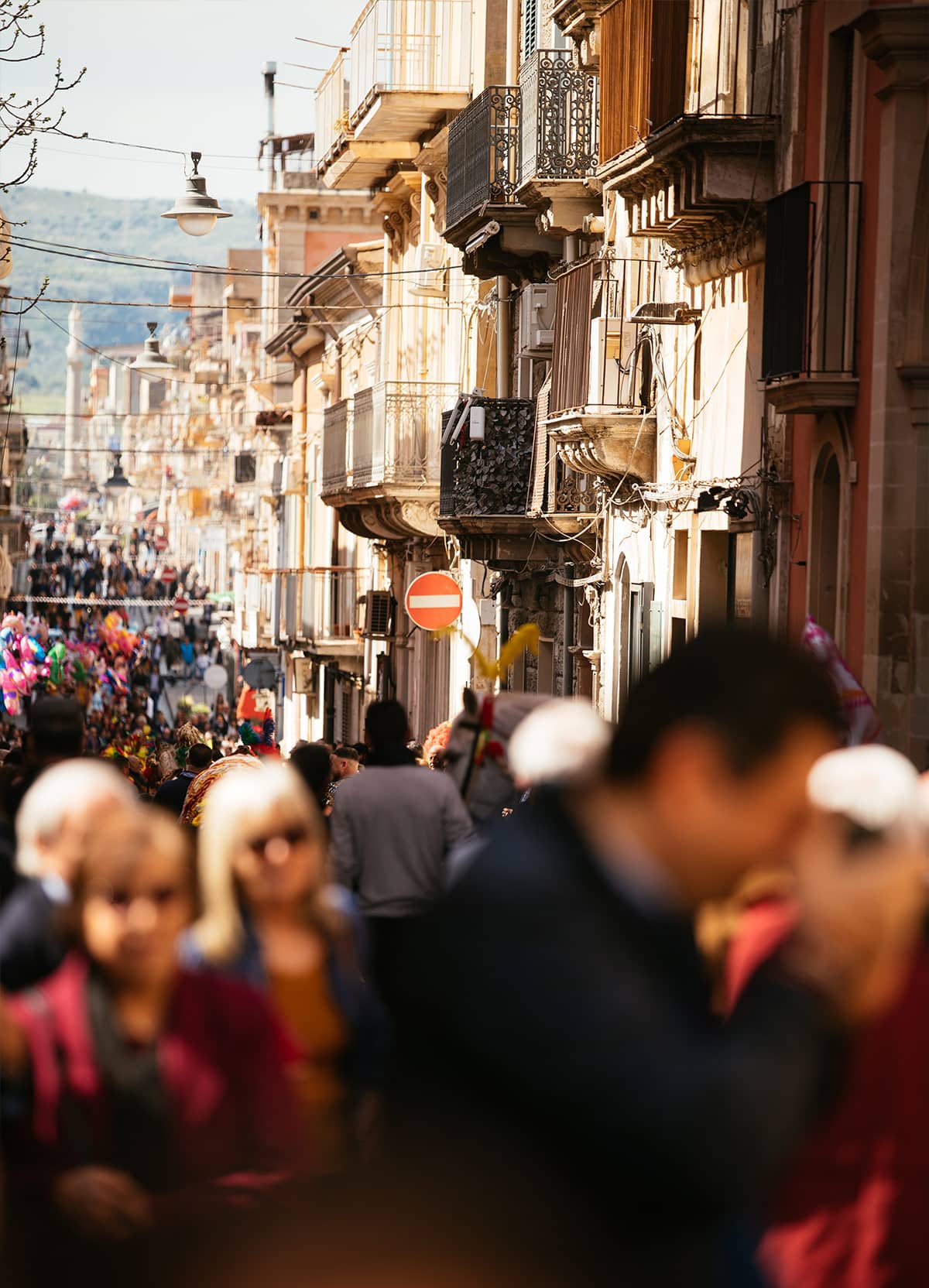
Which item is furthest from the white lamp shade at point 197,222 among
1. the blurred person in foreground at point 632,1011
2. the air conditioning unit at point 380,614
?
the blurred person in foreground at point 632,1011

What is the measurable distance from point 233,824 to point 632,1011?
1.65 metres

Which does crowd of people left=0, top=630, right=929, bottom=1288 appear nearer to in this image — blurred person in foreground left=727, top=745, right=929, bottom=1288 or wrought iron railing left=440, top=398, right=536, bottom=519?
blurred person in foreground left=727, top=745, right=929, bottom=1288

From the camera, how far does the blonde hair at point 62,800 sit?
4.30 metres

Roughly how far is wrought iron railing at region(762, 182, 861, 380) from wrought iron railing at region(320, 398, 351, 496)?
1848cm

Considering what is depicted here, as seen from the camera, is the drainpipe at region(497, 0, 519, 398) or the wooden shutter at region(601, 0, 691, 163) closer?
the wooden shutter at region(601, 0, 691, 163)

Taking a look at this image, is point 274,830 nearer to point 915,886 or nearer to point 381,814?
point 915,886

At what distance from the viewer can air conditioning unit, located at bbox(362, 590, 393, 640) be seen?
3603 cm

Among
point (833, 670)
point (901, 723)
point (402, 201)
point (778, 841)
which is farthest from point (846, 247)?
point (402, 201)

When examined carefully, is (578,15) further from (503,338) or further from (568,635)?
(568,635)

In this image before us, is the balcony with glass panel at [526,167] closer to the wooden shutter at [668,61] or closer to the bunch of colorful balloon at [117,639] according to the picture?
the wooden shutter at [668,61]

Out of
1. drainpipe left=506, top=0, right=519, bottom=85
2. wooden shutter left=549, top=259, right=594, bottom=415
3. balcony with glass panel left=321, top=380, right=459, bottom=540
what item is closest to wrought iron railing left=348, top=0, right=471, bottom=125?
drainpipe left=506, top=0, right=519, bottom=85

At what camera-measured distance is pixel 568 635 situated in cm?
2455

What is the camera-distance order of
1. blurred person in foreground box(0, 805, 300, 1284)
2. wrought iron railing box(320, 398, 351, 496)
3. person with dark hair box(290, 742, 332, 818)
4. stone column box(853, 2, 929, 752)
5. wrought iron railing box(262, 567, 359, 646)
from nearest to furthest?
blurred person in foreground box(0, 805, 300, 1284) → person with dark hair box(290, 742, 332, 818) → stone column box(853, 2, 929, 752) → wrought iron railing box(320, 398, 351, 496) → wrought iron railing box(262, 567, 359, 646)

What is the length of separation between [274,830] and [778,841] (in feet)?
5.01
